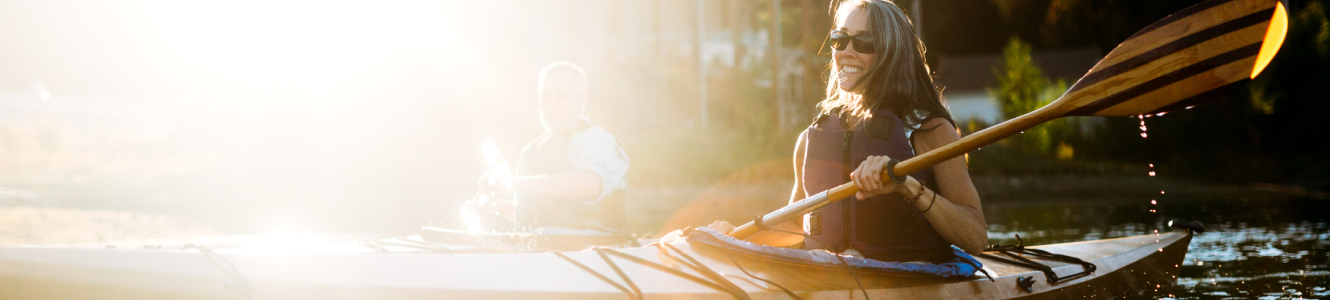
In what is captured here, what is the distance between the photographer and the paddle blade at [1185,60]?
288 centimetres

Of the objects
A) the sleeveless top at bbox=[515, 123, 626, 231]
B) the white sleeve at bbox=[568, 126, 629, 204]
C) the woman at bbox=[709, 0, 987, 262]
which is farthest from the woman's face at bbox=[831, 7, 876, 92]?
the sleeveless top at bbox=[515, 123, 626, 231]

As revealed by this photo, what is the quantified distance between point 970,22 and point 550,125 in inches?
1615

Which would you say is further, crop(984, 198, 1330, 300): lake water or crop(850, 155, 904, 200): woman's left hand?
crop(984, 198, 1330, 300): lake water

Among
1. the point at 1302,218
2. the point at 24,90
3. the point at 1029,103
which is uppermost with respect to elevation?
the point at 24,90

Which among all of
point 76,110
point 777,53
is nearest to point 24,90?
point 76,110

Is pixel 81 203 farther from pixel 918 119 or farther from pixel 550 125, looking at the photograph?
pixel 918 119

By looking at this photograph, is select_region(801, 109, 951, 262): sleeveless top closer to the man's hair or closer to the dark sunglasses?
the dark sunglasses

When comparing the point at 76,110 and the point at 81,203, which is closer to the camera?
the point at 81,203

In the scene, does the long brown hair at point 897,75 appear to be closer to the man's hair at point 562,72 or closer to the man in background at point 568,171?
the man in background at point 568,171

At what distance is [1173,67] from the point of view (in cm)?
305

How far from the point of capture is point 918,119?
2.91m

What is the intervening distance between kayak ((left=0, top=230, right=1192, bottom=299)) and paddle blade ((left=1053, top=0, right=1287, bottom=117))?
0.74 m

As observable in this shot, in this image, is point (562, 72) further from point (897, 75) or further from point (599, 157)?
point (897, 75)

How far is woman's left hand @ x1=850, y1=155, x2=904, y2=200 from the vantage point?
8.83 feet
